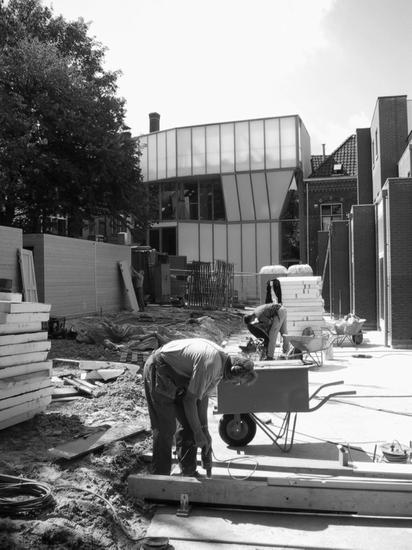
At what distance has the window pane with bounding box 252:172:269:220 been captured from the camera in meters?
38.3

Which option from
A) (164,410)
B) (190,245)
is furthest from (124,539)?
(190,245)

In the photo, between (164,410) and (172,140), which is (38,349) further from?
(172,140)

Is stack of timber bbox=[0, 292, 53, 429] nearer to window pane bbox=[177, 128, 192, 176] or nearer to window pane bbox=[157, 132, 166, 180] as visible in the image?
window pane bbox=[177, 128, 192, 176]

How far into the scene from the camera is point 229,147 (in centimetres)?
3853

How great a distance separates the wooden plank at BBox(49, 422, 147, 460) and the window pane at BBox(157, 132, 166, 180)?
3465cm

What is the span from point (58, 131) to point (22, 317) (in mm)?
19315

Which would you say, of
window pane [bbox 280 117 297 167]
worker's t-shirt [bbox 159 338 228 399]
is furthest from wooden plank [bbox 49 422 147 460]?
window pane [bbox 280 117 297 167]

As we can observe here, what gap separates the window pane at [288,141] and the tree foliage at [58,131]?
495 inches

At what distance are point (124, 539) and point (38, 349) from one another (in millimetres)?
3312

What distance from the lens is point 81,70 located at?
1112 inches

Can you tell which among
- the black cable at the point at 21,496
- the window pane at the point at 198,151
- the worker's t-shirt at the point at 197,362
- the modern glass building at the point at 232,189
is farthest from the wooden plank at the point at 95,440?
the window pane at the point at 198,151

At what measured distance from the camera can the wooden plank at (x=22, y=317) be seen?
6426mm

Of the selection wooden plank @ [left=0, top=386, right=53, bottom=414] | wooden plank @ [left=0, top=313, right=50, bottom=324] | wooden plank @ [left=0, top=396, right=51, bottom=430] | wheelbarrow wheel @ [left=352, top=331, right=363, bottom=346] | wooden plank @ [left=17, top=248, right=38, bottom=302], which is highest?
wooden plank @ [left=17, top=248, right=38, bottom=302]

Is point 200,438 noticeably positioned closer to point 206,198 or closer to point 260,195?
point 260,195
